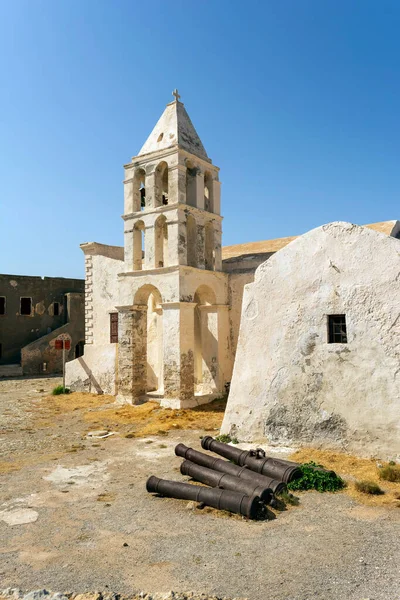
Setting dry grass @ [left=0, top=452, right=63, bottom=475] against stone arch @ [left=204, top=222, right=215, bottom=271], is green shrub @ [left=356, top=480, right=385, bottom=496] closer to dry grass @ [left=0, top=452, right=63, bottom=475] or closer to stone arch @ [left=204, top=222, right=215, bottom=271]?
dry grass @ [left=0, top=452, right=63, bottom=475]

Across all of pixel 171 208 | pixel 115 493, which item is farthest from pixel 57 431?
pixel 171 208

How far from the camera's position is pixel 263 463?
324 inches

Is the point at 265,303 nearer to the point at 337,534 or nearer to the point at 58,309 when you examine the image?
the point at 337,534

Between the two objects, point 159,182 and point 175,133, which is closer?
point 175,133

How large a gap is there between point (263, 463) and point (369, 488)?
70.9 inches

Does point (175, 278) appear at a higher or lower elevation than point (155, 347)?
higher

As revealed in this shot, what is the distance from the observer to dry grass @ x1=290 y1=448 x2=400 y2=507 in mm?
7184

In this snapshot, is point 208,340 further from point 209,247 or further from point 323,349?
point 323,349

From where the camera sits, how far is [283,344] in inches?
412

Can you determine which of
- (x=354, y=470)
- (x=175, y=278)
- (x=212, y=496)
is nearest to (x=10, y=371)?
(x=175, y=278)

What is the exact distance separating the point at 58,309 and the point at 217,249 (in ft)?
54.8

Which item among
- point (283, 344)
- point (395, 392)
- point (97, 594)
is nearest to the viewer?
point (97, 594)

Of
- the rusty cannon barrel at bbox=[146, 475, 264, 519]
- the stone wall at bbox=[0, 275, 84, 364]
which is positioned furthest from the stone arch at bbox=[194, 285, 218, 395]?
the stone wall at bbox=[0, 275, 84, 364]

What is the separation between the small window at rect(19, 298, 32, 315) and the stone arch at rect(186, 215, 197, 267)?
15.9m
